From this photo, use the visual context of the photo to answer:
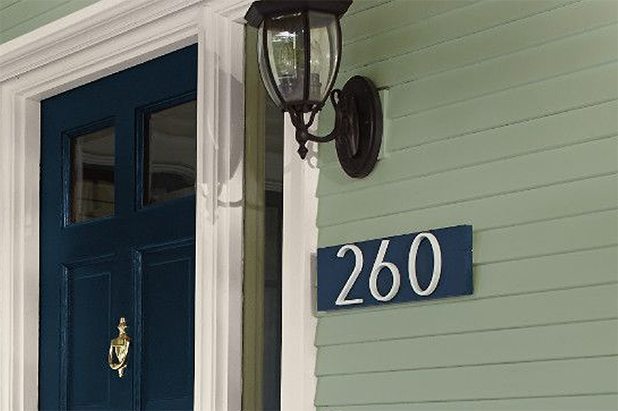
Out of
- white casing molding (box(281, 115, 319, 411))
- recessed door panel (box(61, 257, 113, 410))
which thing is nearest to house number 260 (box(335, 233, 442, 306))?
white casing molding (box(281, 115, 319, 411))

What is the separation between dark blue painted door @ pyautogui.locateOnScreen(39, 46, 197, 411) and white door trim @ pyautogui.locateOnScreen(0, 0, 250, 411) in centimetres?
5

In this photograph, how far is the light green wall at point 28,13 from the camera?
4055 millimetres

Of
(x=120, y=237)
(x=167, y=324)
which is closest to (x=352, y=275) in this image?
(x=167, y=324)

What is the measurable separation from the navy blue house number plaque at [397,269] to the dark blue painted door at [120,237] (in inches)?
24.2

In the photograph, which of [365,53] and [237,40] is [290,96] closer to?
[365,53]

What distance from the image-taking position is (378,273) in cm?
302

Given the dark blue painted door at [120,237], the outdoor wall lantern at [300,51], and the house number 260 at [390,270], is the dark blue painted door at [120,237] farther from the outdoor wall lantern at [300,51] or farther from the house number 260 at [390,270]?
the outdoor wall lantern at [300,51]

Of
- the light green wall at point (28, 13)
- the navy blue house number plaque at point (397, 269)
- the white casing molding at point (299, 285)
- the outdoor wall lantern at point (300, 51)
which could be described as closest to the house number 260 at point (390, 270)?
the navy blue house number plaque at point (397, 269)

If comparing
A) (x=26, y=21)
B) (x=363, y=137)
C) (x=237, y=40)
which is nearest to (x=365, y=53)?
(x=363, y=137)

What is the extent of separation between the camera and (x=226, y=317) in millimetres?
3381

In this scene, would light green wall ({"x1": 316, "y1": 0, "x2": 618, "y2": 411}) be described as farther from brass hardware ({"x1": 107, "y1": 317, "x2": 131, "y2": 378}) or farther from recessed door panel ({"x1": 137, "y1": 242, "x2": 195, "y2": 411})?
brass hardware ({"x1": 107, "y1": 317, "x2": 131, "y2": 378})

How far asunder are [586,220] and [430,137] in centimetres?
46

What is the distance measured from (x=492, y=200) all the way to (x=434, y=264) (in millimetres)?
184

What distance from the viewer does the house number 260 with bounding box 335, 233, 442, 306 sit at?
2.88 meters
